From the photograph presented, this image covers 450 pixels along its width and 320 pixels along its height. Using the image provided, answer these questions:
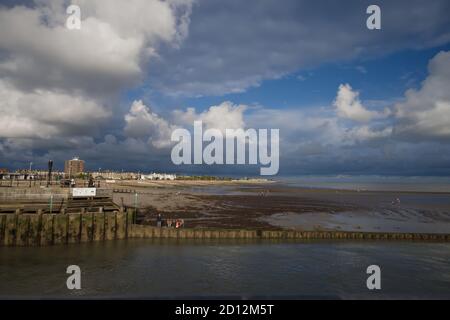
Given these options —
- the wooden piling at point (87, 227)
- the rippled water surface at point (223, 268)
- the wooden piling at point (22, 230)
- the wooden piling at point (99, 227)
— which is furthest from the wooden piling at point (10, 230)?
the wooden piling at point (99, 227)

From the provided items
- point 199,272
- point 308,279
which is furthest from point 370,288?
point 199,272

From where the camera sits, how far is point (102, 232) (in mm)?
30219

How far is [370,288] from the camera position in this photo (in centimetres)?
1944

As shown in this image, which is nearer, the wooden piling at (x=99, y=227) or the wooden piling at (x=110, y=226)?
the wooden piling at (x=99, y=227)

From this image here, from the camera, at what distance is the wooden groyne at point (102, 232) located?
27688 millimetres

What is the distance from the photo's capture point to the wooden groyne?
27688 mm

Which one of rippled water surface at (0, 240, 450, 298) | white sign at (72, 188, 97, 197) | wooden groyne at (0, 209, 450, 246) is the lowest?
rippled water surface at (0, 240, 450, 298)

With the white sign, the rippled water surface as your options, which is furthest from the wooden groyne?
the white sign

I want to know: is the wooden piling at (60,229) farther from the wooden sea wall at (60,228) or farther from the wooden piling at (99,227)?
the wooden piling at (99,227)

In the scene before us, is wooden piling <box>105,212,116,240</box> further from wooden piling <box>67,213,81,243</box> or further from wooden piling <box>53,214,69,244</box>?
wooden piling <box>53,214,69,244</box>

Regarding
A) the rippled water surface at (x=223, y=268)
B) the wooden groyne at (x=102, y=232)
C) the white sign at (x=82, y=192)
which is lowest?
the rippled water surface at (x=223, y=268)

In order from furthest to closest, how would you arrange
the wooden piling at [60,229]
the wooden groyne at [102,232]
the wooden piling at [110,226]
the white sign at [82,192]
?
the white sign at [82,192] < the wooden piling at [110,226] < the wooden piling at [60,229] < the wooden groyne at [102,232]

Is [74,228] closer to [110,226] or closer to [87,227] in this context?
[87,227]
